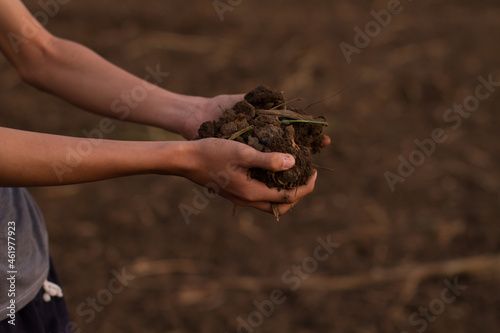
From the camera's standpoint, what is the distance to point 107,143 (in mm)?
1368

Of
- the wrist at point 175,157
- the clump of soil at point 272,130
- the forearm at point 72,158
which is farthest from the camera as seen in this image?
the clump of soil at point 272,130

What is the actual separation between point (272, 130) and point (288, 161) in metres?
0.15

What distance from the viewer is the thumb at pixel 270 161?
150 centimetres

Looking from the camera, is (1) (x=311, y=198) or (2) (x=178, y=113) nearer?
(2) (x=178, y=113)

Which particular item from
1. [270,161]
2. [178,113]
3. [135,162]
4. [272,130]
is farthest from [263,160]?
[178,113]

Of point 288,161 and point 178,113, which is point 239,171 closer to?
point 288,161

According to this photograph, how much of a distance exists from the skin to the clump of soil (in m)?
0.05

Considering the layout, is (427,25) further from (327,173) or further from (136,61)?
(136,61)

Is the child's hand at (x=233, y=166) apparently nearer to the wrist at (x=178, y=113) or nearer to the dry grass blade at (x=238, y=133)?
the dry grass blade at (x=238, y=133)

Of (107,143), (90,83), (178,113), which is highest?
(107,143)

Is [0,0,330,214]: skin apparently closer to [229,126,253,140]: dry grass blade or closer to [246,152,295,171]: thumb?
[246,152,295,171]: thumb

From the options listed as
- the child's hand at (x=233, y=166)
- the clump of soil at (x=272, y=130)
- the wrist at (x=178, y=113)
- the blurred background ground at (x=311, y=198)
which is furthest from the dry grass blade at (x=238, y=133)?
the blurred background ground at (x=311, y=198)

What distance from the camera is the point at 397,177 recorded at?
3850 millimetres

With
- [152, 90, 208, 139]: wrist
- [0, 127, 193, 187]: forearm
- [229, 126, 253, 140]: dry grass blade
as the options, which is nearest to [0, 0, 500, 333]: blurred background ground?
[152, 90, 208, 139]: wrist
